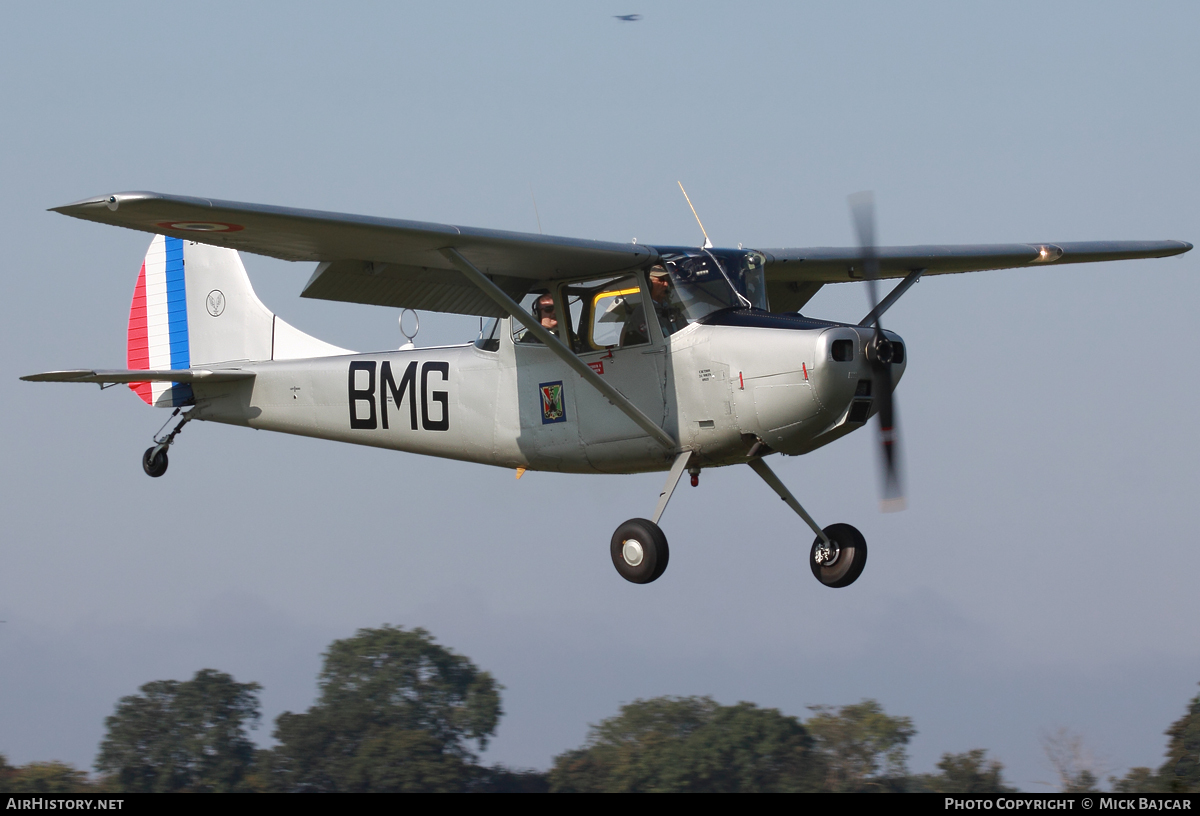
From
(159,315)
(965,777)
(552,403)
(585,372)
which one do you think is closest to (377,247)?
(585,372)

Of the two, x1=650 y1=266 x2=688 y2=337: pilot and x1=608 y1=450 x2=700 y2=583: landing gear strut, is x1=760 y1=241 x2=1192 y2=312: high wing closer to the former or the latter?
x1=650 y1=266 x2=688 y2=337: pilot

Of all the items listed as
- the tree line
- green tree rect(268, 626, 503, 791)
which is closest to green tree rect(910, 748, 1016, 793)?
the tree line

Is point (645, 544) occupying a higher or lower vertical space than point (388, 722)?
higher

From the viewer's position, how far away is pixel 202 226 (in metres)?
9.62

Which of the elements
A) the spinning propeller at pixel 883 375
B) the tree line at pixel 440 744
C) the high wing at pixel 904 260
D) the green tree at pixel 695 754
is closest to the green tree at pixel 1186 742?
the tree line at pixel 440 744

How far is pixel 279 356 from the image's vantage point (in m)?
14.5

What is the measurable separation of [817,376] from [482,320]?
3.59 metres

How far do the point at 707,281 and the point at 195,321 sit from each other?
6.91 metres

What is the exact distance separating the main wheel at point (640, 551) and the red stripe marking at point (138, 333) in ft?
23.2

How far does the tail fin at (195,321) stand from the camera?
14.6m

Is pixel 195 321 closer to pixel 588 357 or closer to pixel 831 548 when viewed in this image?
pixel 588 357

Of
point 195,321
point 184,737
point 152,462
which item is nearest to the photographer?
point 152,462

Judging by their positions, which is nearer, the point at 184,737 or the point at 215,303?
the point at 215,303

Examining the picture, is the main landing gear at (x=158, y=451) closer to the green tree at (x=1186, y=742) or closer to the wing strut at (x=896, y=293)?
the wing strut at (x=896, y=293)
